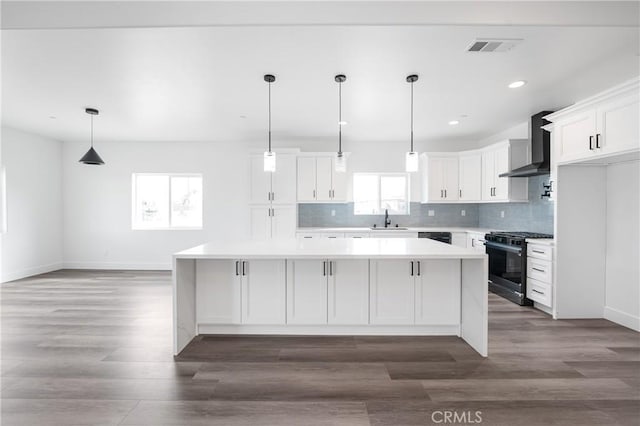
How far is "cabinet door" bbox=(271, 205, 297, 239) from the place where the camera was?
5.52 meters

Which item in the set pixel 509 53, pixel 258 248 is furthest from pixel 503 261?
pixel 258 248

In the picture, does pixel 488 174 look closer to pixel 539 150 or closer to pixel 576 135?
pixel 539 150

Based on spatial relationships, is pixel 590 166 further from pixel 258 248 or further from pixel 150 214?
pixel 150 214

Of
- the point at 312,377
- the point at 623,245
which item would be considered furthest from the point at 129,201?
the point at 623,245

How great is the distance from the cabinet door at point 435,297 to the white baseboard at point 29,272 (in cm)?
660

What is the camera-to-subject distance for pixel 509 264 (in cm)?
423

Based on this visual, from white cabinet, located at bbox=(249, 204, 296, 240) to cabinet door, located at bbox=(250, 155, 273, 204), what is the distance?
16cm

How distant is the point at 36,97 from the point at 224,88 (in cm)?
238

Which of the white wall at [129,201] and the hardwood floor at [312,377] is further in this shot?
the white wall at [129,201]

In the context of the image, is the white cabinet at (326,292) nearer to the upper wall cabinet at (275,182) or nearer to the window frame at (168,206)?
the upper wall cabinet at (275,182)

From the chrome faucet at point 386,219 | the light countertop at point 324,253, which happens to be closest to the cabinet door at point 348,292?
the light countertop at point 324,253

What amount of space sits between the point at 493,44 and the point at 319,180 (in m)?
3.56

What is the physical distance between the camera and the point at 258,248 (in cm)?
295

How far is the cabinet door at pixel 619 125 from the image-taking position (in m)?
2.75
